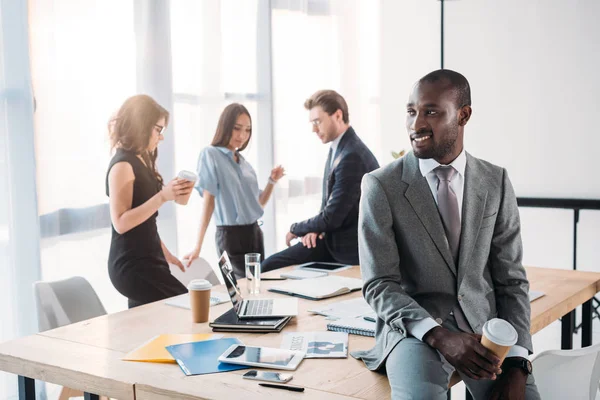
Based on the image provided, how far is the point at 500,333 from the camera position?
1459mm

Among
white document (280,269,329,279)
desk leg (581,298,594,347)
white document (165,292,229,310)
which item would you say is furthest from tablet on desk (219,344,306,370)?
desk leg (581,298,594,347)

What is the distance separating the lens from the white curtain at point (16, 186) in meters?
3.02

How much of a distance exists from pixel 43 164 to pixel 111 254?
558 mm

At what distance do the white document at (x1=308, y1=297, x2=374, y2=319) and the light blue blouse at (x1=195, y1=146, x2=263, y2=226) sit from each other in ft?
5.62

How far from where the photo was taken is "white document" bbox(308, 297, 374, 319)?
2143 mm

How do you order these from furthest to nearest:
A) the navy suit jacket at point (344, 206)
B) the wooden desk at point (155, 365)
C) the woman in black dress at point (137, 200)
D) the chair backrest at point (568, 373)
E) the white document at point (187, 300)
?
1. the navy suit jacket at point (344, 206)
2. the woman in black dress at point (137, 200)
3. the white document at point (187, 300)
4. the chair backrest at point (568, 373)
5. the wooden desk at point (155, 365)

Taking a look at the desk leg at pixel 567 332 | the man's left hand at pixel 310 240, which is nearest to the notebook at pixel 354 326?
the desk leg at pixel 567 332

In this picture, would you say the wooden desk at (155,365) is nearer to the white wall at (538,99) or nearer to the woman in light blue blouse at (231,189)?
the woman in light blue blouse at (231,189)

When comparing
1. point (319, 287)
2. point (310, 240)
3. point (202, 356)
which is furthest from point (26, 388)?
point (310, 240)

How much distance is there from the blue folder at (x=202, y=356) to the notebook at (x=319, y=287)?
0.59m

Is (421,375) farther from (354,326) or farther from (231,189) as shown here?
(231,189)

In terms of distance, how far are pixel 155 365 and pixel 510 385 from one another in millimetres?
895

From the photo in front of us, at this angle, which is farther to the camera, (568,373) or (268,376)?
(568,373)

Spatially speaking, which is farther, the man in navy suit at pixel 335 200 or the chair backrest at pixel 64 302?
the man in navy suit at pixel 335 200
